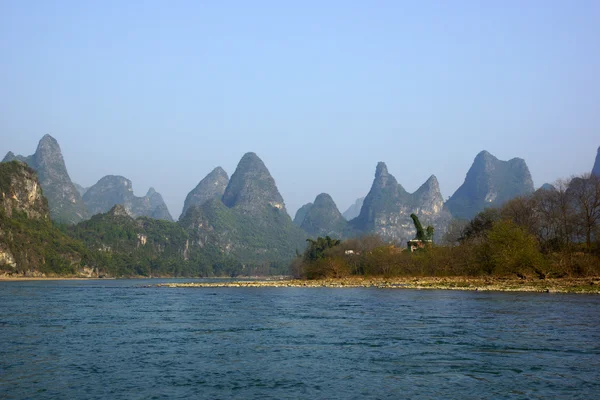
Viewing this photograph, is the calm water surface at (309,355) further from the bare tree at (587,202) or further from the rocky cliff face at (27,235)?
the rocky cliff face at (27,235)

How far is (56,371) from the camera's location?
17.9 metres

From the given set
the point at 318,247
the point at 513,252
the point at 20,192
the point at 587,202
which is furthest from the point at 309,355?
the point at 20,192

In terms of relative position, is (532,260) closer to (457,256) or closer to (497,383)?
(457,256)

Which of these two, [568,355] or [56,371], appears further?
[568,355]

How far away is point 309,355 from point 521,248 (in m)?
49.2

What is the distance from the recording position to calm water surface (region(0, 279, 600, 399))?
15500 millimetres

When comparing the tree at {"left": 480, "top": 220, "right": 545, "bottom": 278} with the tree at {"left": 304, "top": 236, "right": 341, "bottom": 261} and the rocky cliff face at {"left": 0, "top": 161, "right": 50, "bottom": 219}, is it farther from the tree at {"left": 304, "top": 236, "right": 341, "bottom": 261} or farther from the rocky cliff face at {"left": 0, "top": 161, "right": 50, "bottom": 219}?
the rocky cliff face at {"left": 0, "top": 161, "right": 50, "bottom": 219}

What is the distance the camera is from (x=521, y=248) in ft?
210

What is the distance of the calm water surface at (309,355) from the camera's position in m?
15.5

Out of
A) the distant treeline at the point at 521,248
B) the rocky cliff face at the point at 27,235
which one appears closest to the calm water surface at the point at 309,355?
the distant treeline at the point at 521,248

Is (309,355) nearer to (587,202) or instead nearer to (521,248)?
(521,248)

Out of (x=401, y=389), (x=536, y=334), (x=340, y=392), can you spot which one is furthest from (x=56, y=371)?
(x=536, y=334)

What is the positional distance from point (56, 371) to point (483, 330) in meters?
18.1

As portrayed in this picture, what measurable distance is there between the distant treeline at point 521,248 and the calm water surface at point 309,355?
1161 inches
